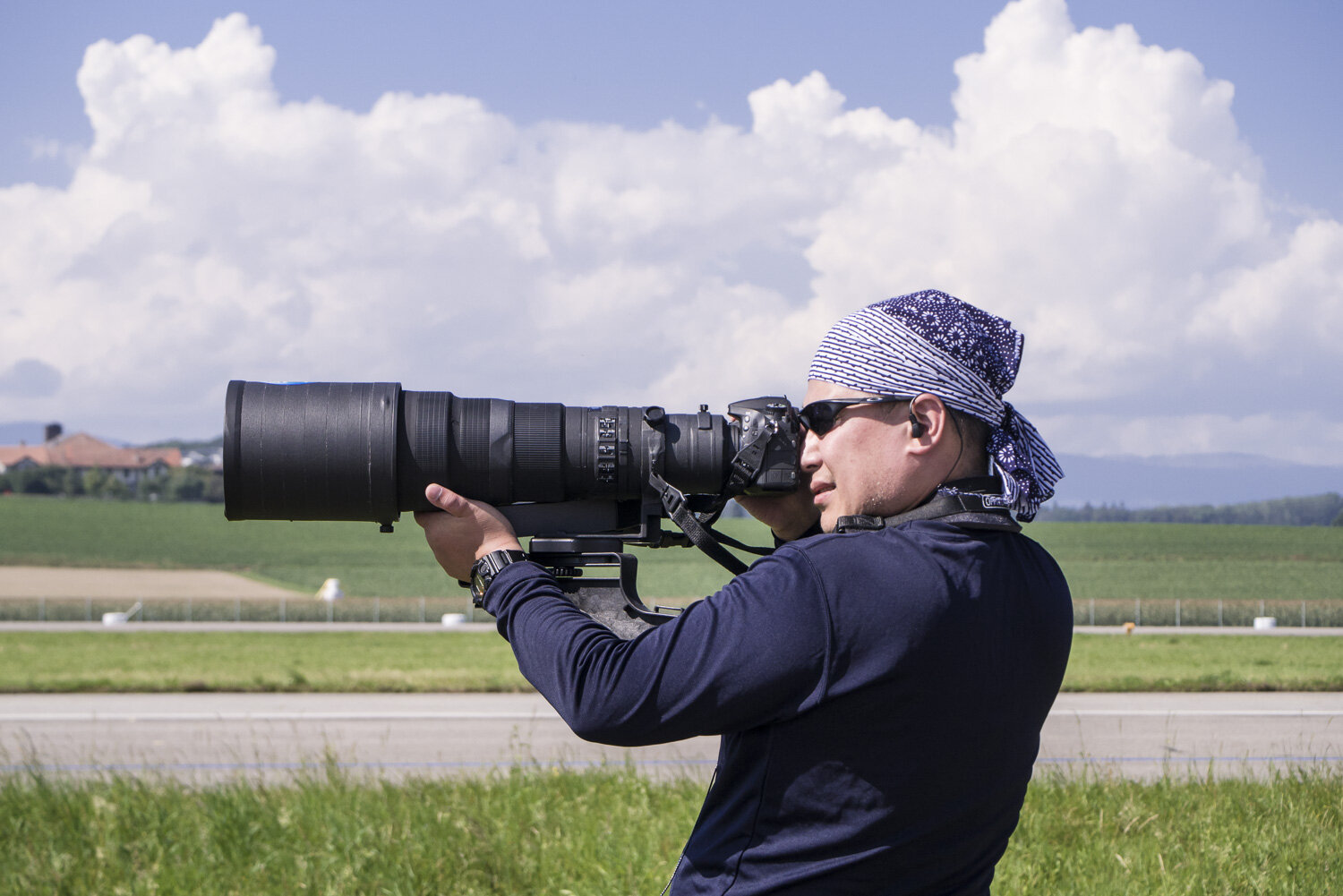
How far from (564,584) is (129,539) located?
7074 centimetres

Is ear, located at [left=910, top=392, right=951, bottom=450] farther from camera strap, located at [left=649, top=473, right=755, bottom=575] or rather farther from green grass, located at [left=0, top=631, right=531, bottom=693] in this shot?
green grass, located at [left=0, top=631, right=531, bottom=693]

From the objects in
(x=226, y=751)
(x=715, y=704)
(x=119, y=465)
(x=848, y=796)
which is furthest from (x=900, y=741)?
(x=119, y=465)

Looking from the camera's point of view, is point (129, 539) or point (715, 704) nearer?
point (715, 704)

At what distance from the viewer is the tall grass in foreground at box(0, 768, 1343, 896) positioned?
4355mm

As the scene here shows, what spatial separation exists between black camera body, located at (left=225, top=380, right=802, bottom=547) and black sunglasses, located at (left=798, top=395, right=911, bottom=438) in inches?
9.7

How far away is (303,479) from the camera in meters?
2.13

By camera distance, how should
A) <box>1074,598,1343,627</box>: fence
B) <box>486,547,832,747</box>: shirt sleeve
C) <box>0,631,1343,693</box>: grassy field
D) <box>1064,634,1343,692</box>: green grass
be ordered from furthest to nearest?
<box>0,631,1343,693</box>: grassy field, <box>1074,598,1343,627</box>: fence, <box>1064,634,1343,692</box>: green grass, <box>486,547,832,747</box>: shirt sleeve

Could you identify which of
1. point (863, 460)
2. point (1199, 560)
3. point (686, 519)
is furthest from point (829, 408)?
point (1199, 560)

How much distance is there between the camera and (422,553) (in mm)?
64625

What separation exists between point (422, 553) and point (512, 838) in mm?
61402

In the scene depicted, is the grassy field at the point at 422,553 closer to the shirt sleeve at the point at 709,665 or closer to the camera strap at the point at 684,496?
the camera strap at the point at 684,496

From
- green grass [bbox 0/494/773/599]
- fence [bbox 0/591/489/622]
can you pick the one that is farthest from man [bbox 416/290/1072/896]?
green grass [bbox 0/494/773/599]

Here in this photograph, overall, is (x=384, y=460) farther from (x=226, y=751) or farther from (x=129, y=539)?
(x=129, y=539)

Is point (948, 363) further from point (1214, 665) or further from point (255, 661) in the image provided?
point (255, 661)
